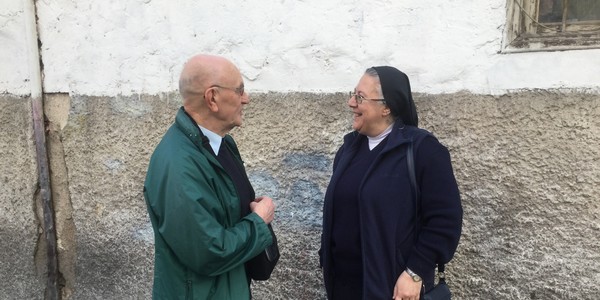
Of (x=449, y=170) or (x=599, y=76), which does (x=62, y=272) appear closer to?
(x=449, y=170)

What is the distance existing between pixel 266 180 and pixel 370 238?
112 cm

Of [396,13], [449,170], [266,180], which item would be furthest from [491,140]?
[266,180]

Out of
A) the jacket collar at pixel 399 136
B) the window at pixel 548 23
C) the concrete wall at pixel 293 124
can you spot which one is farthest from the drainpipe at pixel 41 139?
the window at pixel 548 23

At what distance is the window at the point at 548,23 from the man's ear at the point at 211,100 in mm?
1461

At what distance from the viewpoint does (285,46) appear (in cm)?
277

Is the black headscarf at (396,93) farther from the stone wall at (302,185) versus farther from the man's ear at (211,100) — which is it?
the man's ear at (211,100)

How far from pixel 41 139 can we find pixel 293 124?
1.91 m

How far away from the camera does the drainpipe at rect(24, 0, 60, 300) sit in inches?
131

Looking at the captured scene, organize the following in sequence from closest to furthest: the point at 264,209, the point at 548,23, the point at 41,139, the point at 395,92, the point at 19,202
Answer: the point at 264,209 < the point at 395,92 < the point at 548,23 < the point at 41,139 < the point at 19,202

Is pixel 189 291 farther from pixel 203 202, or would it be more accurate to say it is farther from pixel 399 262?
pixel 399 262

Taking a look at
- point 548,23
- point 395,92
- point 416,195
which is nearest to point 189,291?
point 416,195

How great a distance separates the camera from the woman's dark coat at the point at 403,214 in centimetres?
190

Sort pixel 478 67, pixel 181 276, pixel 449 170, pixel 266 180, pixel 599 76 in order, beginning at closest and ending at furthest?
pixel 181 276 → pixel 449 170 → pixel 599 76 → pixel 478 67 → pixel 266 180

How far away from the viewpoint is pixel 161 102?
3.10 m
